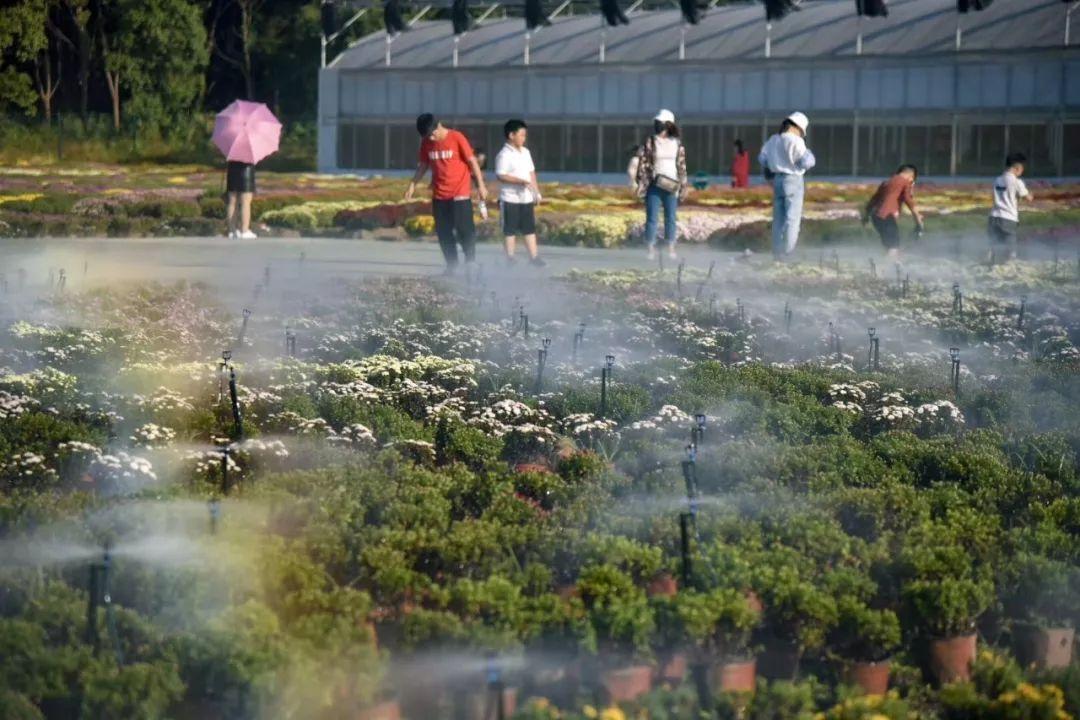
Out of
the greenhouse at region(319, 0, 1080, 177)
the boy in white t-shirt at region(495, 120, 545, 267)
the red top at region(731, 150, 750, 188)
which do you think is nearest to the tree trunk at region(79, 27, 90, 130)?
the greenhouse at region(319, 0, 1080, 177)

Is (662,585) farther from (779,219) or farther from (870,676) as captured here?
(779,219)

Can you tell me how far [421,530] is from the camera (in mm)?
6316

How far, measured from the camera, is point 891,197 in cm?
2002

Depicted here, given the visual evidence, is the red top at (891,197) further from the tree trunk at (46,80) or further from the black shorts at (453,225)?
the tree trunk at (46,80)

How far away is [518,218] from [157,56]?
45.9 metres

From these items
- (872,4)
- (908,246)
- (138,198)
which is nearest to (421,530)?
(908,246)

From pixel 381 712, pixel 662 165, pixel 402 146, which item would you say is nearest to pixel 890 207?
pixel 662 165

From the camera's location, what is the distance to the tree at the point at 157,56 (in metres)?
60.5

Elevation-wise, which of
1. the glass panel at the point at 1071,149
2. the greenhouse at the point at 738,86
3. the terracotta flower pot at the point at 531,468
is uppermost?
the greenhouse at the point at 738,86

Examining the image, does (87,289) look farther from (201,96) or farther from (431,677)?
(201,96)

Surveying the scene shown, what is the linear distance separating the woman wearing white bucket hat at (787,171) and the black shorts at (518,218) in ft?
7.60

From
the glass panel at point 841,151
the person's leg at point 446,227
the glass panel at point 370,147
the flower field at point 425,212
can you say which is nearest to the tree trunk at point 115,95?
the glass panel at point 370,147

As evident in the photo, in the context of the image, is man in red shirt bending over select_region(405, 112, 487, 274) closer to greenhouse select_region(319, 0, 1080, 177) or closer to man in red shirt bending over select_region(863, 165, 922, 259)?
man in red shirt bending over select_region(863, 165, 922, 259)

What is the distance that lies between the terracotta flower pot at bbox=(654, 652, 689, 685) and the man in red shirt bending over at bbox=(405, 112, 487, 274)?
434 inches
